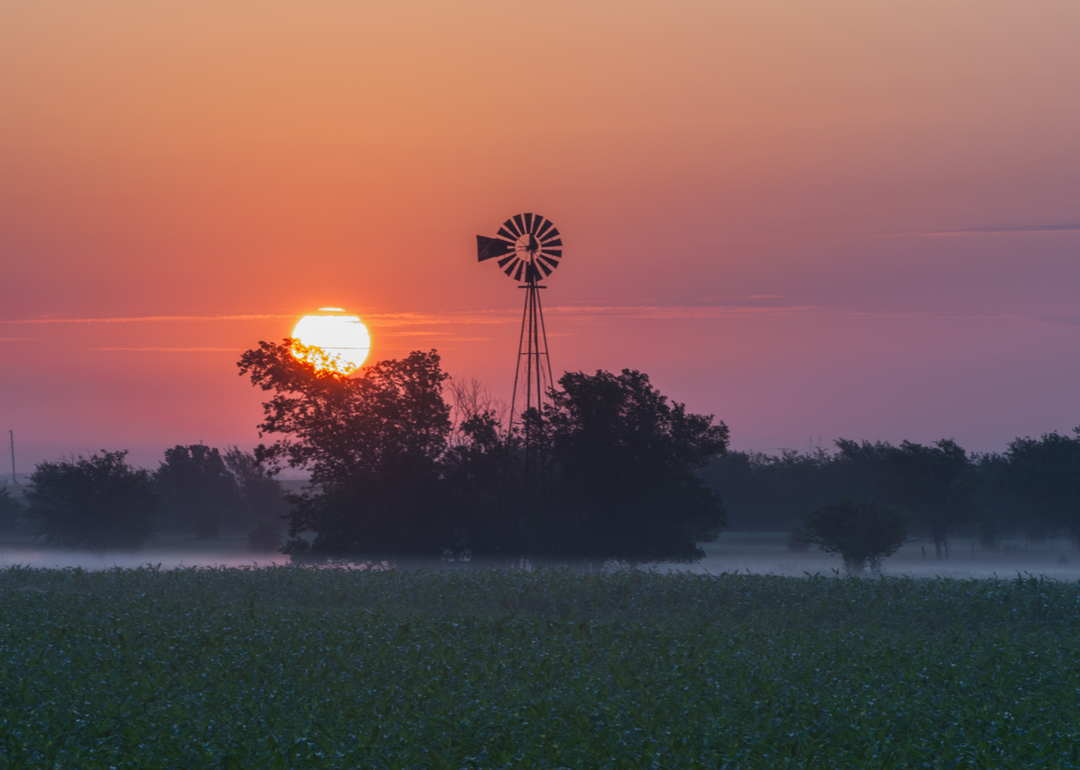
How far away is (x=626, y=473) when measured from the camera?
163 ft

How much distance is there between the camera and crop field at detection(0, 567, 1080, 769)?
12203mm

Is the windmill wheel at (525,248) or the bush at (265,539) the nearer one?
the windmill wheel at (525,248)

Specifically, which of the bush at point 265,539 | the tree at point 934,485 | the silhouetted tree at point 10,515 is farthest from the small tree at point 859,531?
the silhouetted tree at point 10,515

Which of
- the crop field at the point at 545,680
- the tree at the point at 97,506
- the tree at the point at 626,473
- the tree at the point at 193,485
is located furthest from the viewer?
the tree at the point at 193,485

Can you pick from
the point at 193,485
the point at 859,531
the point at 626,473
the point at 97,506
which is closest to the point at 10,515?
the point at 193,485

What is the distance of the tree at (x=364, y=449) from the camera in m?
49.4

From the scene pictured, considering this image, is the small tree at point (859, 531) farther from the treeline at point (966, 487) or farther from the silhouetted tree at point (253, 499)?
the silhouetted tree at point (253, 499)

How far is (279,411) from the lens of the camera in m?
51.5

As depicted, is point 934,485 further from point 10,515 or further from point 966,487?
point 10,515

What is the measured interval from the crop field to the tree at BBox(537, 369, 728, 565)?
22.2 m

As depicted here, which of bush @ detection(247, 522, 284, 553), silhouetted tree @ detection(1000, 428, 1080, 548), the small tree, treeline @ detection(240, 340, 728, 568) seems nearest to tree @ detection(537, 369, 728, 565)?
treeline @ detection(240, 340, 728, 568)

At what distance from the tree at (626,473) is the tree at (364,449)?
617 cm

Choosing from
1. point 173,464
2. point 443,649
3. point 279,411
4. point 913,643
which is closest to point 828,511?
point 279,411

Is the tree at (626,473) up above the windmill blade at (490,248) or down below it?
below
